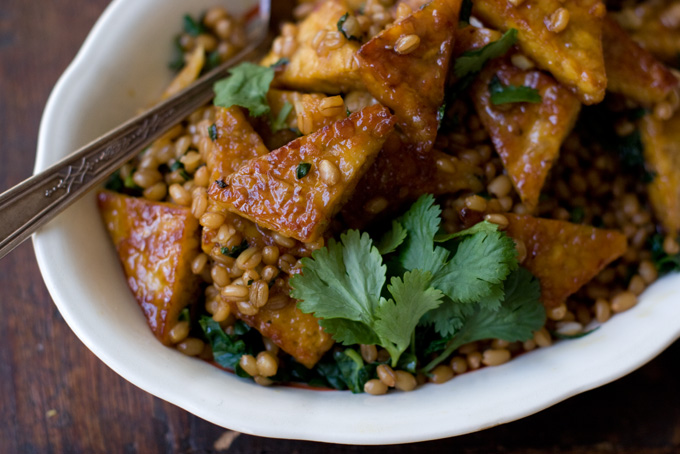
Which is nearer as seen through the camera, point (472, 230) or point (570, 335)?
point (472, 230)

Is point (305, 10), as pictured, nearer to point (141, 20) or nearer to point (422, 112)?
point (141, 20)

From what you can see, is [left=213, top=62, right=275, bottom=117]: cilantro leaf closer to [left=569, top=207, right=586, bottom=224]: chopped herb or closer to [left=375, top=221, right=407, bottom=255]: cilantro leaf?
[left=375, top=221, right=407, bottom=255]: cilantro leaf

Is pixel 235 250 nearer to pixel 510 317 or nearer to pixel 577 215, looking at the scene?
pixel 510 317

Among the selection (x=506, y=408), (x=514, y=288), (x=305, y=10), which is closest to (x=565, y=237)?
(x=514, y=288)

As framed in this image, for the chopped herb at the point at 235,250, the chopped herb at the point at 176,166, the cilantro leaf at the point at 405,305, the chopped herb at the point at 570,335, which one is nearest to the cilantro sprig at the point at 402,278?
the cilantro leaf at the point at 405,305

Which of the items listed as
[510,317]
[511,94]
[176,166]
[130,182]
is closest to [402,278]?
[510,317]

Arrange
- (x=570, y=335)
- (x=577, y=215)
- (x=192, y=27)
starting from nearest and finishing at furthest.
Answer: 1. (x=570, y=335)
2. (x=577, y=215)
3. (x=192, y=27)

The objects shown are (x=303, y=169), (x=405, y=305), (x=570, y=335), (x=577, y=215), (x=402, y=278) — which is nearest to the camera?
(x=303, y=169)

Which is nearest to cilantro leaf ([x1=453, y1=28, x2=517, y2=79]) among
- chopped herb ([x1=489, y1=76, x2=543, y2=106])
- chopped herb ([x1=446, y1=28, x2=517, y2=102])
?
chopped herb ([x1=446, y1=28, x2=517, y2=102])
